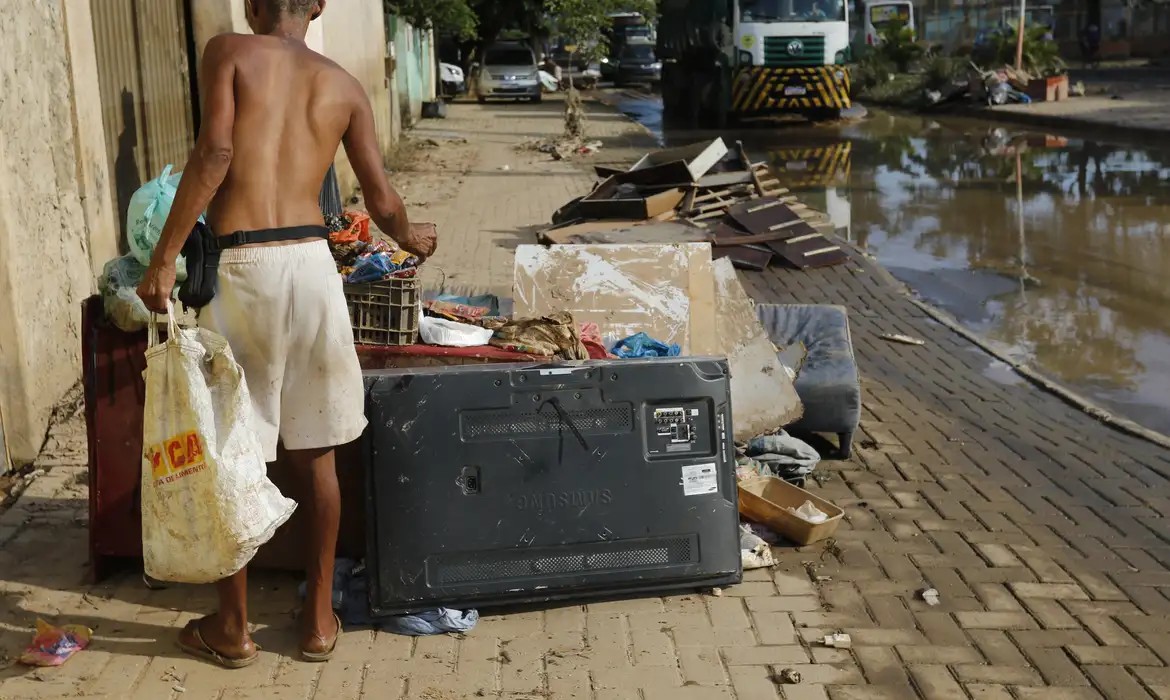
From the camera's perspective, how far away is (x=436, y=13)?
28109mm

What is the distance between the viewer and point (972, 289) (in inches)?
407

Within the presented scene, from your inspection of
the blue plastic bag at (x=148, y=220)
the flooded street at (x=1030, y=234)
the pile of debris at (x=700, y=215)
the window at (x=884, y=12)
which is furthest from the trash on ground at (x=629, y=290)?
the window at (x=884, y=12)

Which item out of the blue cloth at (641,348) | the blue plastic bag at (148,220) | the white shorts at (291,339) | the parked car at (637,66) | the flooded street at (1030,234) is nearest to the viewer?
the white shorts at (291,339)

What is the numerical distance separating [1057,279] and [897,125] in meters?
17.2

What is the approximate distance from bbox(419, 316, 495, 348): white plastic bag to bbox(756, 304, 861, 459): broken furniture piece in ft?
5.57

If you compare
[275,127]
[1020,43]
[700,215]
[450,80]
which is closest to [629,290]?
[275,127]

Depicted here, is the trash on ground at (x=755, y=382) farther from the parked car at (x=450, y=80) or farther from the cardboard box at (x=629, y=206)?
the parked car at (x=450, y=80)

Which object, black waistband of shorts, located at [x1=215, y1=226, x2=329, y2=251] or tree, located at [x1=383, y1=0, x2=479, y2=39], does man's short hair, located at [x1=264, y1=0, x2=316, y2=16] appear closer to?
black waistband of shorts, located at [x1=215, y1=226, x2=329, y2=251]

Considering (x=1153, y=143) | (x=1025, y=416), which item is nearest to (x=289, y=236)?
(x=1025, y=416)

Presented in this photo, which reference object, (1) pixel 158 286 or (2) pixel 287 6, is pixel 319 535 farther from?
(2) pixel 287 6

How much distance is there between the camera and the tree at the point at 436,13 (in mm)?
26502

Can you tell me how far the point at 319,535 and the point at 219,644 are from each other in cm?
44

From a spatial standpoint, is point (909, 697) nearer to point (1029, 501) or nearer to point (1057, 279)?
point (1029, 501)

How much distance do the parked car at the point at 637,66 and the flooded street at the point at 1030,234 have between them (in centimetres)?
2395
